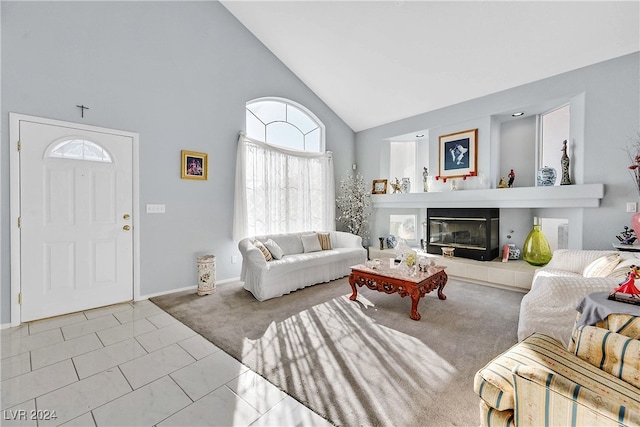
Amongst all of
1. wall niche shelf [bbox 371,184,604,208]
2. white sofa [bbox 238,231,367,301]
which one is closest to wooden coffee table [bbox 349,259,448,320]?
white sofa [bbox 238,231,367,301]

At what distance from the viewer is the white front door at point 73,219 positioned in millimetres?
2789

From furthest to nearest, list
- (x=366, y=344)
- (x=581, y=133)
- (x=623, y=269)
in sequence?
1. (x=581, y=133)
2. (x=366, y=344)
3. (x=623, y=269)

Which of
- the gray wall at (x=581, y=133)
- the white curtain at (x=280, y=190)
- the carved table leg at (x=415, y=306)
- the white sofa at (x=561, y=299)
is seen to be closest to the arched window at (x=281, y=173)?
the white curtain at (x=280, y=190)

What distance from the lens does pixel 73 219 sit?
119 inches

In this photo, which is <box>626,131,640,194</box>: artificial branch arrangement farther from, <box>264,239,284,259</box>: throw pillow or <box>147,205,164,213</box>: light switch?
<box>147,205,164,213</box>: light switch

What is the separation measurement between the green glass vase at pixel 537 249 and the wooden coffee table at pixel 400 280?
1716 mm

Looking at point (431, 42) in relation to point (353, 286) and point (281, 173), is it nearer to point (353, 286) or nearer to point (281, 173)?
point (281, 173)

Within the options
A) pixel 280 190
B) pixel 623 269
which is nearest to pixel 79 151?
pixel 280 190

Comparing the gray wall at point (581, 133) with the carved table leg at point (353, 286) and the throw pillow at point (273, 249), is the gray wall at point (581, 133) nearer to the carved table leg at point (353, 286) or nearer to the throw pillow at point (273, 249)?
the carved table leg at point (353, 286)

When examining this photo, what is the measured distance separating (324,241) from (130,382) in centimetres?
343

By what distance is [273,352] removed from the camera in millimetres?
2234

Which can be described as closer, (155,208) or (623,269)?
(623,269)

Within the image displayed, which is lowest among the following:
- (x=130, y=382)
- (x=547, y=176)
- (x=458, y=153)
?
(x=130, y=382)

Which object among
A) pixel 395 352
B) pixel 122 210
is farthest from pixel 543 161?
pixel 122 210
